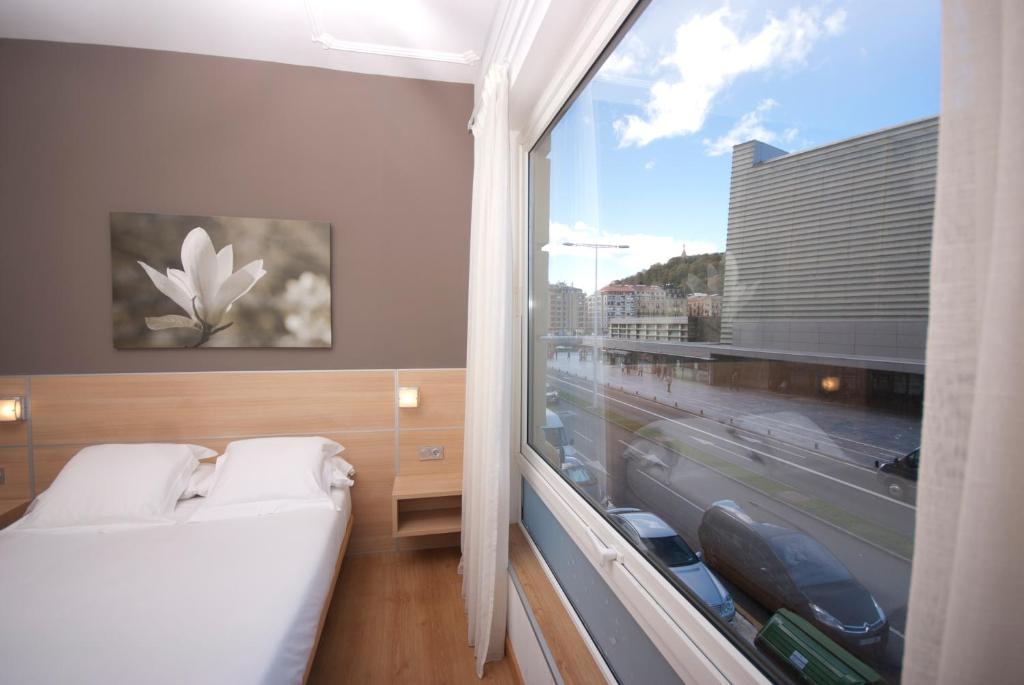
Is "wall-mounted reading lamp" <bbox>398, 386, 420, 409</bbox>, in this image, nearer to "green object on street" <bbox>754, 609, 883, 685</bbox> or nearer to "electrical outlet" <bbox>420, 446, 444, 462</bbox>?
"electrical outlet" <bbox>420, 446, 444, 462</bbox>

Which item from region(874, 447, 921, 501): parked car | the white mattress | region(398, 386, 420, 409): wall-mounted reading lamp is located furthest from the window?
region(398, 386, 420, 409): wall-mounted reading lamp

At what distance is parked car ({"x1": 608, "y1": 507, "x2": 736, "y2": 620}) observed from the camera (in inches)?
36.8

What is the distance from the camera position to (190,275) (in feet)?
8.17

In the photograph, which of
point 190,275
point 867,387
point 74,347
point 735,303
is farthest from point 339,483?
point 867,387

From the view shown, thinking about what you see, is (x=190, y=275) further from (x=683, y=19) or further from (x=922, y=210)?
(x=922, y=210)

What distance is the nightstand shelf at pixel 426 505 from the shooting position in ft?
8.33

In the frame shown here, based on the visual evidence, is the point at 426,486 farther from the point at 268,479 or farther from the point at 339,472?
the point at 268,479

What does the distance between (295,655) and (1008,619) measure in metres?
1.64

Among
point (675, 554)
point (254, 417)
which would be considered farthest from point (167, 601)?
point (675, 554)

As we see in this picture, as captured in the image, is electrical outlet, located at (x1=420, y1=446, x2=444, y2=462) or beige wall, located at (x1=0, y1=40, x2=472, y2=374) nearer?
beige wall, located at (x1=0, y1=40, x2=472, y2=374)

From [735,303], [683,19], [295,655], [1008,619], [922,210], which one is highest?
[683,19]

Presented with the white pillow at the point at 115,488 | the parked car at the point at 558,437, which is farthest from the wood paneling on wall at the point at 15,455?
the parked car at the point at 558,437

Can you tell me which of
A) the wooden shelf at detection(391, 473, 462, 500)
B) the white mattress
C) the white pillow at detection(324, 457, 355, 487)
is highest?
the white pillow at detection(324, 457, 355, 487)

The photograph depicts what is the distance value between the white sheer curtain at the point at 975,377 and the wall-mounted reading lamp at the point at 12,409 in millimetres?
3607
